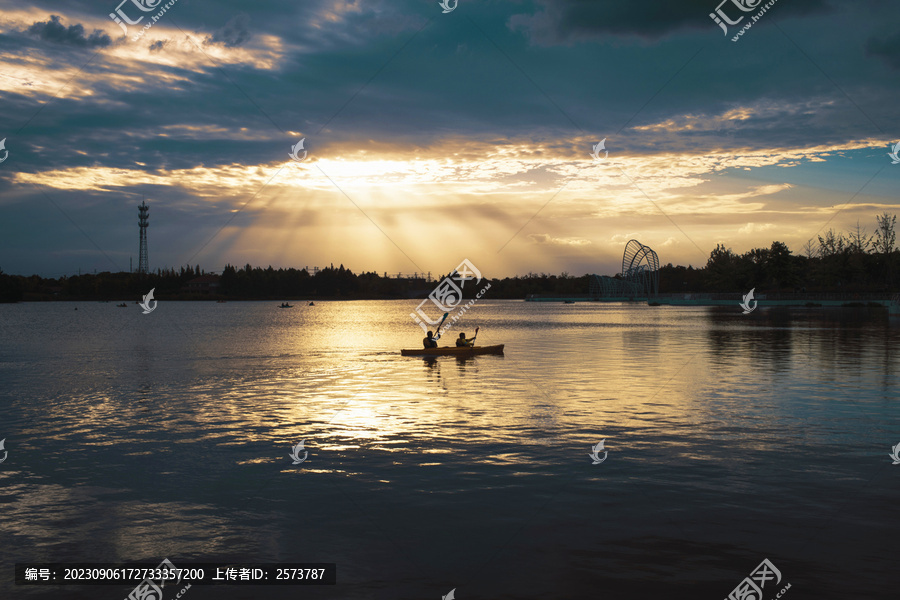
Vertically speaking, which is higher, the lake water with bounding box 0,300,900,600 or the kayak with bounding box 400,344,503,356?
the kayak with bounding box 400,344,503,356

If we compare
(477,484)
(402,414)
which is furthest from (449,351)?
(477,484)

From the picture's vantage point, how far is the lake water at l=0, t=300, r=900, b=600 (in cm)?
945

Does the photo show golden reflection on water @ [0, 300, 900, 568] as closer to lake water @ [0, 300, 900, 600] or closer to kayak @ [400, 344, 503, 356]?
lake water @ [0, 300, 900, 600]

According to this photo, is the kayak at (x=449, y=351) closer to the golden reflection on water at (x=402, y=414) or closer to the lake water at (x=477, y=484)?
the golden reflection on water at (x=402, y=414)

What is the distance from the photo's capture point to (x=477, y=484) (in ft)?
44.7

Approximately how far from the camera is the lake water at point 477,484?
9453 mm

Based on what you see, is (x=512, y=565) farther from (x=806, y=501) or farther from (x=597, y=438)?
(x=597, y=438)

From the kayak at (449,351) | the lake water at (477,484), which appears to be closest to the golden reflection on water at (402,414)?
the lake water at (477,484)

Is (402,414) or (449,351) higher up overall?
(449,351)

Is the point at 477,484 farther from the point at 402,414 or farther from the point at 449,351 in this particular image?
the point at 449,351

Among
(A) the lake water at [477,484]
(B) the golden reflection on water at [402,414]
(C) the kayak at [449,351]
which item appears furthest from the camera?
(C) the kayak at [449,351]

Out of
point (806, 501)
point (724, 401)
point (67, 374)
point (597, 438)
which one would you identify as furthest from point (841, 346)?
point (67, 374)

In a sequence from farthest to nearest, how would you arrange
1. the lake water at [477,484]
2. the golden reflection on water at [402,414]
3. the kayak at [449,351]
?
the kayak at [449,351] → the golden reflection on water at [402,414] → the lake water at [477,484]

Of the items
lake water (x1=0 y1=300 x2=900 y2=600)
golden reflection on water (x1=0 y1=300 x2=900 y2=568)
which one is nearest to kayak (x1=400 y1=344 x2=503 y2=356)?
golden reflection on water (x1=0 y1=300 x2=900 y2=568)
